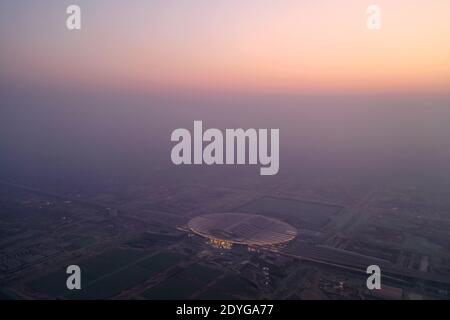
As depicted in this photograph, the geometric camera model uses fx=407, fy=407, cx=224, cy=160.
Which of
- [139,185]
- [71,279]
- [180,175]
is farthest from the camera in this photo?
[180,175]

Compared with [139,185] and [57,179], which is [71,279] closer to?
[139,185]

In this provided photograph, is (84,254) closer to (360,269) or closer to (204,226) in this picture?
(204,226)

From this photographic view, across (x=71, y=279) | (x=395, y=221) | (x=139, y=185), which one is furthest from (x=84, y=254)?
(x=395, y=221)

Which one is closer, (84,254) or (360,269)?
(360,269)

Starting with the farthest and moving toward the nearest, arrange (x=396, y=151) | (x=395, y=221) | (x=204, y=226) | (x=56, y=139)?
(x=56, y=139)
(x=396, y=151)
(x=395, y=221)
(x=204, y=226)

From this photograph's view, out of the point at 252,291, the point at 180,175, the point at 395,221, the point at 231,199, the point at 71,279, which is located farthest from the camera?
the point at 180,175

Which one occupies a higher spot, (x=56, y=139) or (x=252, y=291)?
(x=56, y=139)
